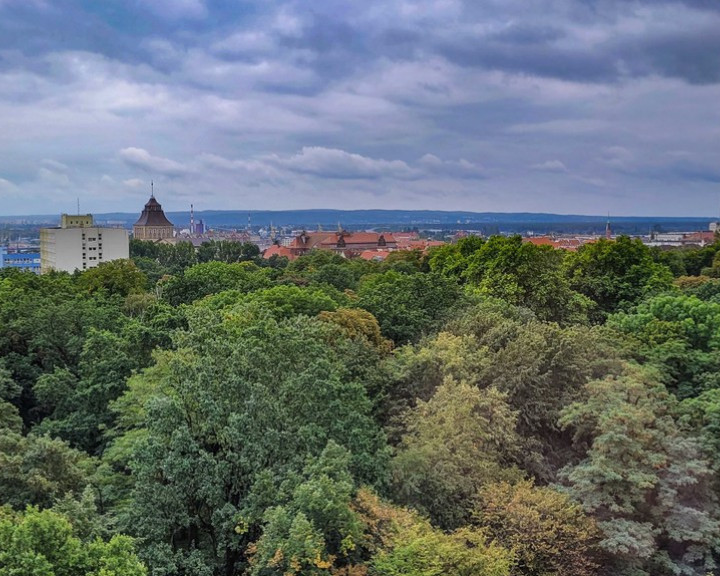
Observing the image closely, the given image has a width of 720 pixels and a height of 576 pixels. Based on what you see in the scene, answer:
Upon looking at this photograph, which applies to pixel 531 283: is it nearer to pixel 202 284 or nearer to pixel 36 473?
pixel 202 284

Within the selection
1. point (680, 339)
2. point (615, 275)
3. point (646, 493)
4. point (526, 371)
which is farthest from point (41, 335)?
point (615, 275)

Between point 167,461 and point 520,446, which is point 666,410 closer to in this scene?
point 520,446

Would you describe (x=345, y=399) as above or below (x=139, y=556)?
above

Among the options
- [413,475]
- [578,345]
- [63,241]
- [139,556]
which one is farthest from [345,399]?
[63,241]

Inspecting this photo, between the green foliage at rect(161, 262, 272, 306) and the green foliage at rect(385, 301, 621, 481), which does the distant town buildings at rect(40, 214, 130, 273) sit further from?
the green foliage at rect(385, 301, 621, 481)

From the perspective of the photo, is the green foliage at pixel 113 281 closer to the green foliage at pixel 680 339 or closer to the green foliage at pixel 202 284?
the green foliage at pixel 202 284

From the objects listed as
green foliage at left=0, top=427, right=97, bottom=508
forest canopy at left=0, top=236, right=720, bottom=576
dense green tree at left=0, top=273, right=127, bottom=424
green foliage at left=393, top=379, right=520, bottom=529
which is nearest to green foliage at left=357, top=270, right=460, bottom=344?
forest canopy at left=0, top=236, right=720, bottom=576
